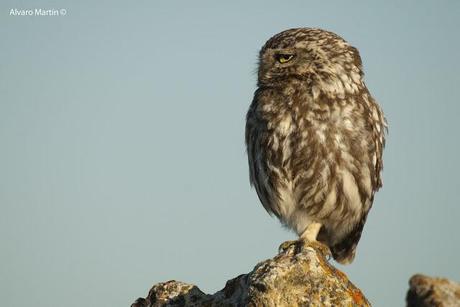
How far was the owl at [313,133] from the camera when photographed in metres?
7.01

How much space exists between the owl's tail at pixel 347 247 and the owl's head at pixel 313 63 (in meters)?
1.86

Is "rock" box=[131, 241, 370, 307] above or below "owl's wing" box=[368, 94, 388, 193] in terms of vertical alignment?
below

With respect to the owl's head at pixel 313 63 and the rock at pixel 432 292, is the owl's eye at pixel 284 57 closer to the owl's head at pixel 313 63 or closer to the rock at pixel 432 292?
the owl's head at pixel 313 63

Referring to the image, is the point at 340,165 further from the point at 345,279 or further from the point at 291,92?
the point at 345,279

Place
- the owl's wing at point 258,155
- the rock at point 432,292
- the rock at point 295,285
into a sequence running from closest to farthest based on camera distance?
1. the rock at point 295,285
2. the rock at point 432,292
3. the owl's wing at point 258,155

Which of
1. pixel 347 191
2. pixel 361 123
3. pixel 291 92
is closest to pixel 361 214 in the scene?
pixel 347 191

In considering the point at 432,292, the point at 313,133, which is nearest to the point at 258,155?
the point at 313,133

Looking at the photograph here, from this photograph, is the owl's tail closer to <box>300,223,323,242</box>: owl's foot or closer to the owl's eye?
<box>300,223,323,242</box>: owl's foot

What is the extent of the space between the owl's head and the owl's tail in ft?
6.12

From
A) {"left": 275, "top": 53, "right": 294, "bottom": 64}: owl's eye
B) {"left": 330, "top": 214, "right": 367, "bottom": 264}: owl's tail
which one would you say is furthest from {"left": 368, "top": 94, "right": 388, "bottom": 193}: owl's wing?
{"left": 275, "top": 53, "right": 294, "bottom": 64}: owl's eye

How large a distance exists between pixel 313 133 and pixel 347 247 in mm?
2117

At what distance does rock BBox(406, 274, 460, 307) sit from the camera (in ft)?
18.4

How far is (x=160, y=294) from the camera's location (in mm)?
5547

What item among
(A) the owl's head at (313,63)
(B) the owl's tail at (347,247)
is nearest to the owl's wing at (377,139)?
(A) the owl's head at (313,63)
